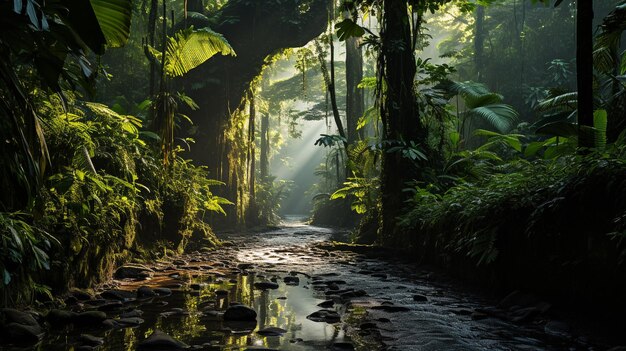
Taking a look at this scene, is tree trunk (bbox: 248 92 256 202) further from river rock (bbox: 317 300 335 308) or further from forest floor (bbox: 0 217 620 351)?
river rock (bbox: 317 300 335 308)

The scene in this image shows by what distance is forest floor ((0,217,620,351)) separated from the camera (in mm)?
2967

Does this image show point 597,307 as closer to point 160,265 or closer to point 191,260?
point 160,265

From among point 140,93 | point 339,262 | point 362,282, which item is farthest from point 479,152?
point 140,93

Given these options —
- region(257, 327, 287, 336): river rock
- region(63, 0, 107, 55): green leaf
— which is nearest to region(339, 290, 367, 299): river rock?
region(257, 327, 287, 336): river rock

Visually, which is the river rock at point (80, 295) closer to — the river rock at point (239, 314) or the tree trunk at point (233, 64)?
the river rock at point (239, 314)

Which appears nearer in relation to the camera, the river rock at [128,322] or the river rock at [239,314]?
the river rock at [128,322]

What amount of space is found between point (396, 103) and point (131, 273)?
5.37 m

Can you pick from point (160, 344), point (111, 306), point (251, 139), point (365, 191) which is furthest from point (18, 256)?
point (251, 139)

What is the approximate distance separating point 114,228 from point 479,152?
6.19m

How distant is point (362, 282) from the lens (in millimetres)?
5484

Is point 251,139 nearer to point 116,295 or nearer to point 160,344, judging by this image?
point 116,295

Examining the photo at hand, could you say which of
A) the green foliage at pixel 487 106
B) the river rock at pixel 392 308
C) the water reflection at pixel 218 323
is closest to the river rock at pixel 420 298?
the river rock at pixel 392 308

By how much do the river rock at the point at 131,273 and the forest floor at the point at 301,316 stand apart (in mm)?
14

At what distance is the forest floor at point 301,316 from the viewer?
9.73 ft
